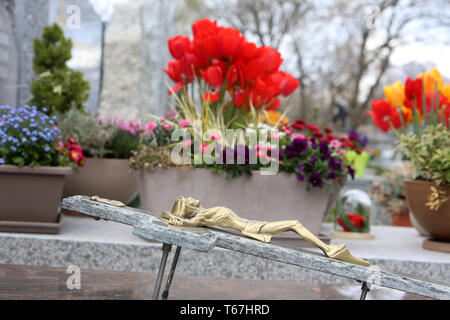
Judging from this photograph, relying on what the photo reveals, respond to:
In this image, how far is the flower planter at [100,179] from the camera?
3742mm

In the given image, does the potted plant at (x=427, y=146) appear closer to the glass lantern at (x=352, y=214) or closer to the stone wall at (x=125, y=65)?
the glass lantern at (x=352, y=214)

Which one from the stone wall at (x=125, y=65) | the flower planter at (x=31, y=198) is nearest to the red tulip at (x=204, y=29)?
the flower planter at (x=31, y=198)

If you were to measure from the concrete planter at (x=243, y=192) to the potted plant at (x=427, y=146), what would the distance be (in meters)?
0.60

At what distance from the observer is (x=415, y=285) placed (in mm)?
1449

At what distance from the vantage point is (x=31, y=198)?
2.83 meters

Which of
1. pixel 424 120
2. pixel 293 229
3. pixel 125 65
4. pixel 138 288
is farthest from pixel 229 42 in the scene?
pixel 125 65

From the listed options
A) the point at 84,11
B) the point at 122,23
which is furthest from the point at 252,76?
the point at 84,11

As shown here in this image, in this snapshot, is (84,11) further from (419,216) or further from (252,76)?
(419,216)

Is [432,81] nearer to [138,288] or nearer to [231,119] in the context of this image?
[231,119]

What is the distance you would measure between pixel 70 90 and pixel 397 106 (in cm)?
270

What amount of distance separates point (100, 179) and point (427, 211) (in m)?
2.16

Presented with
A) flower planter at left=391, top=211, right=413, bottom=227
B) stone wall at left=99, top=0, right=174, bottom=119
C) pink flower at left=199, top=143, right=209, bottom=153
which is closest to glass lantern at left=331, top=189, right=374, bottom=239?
pink flower at left=199, top=143, right=209, bottom=153

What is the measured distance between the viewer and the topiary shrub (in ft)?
14.9

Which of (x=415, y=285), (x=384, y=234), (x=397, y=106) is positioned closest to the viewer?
(x=415, y=285)
